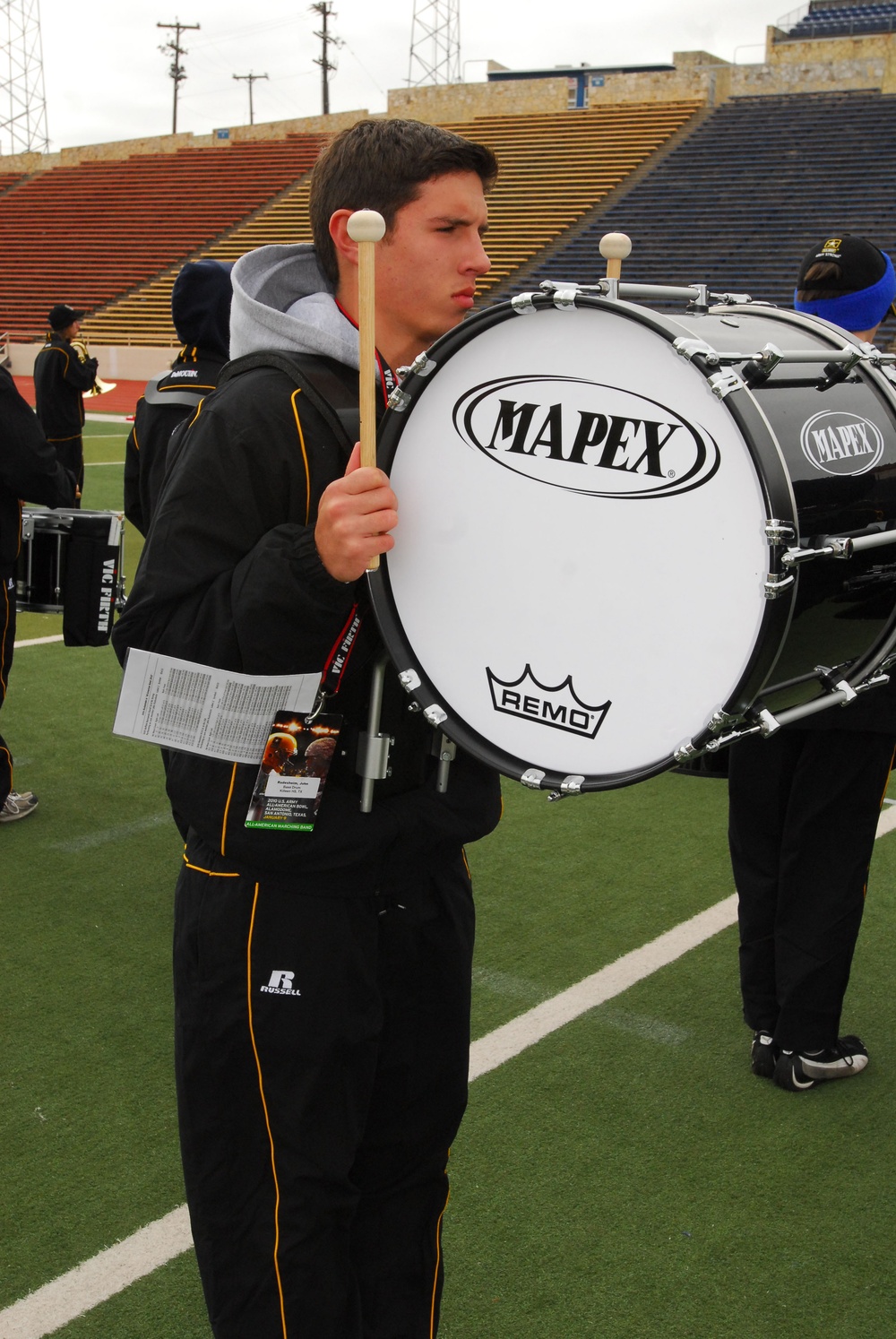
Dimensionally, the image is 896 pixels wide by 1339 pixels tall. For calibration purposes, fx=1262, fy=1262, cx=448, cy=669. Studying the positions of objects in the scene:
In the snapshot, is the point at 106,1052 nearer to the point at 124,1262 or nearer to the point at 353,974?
the point at 124,1262

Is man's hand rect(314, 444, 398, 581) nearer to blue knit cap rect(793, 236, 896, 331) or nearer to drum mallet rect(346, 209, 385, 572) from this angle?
drum mallet rect(346, 209, 385, 572)

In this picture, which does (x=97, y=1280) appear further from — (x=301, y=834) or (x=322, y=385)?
(x=322, y=385)

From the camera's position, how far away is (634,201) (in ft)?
84.7

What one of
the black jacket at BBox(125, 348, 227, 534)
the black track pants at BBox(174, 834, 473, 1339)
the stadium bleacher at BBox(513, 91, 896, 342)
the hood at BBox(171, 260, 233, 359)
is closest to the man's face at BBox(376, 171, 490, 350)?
the black track pants at BBox(174, 834, 473, 1339)

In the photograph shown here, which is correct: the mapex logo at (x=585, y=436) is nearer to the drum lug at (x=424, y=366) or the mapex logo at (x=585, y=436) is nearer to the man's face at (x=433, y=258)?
the drum lug at (x=424, y=366)

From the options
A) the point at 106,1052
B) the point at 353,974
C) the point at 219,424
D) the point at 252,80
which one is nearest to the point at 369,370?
the point at 219,424

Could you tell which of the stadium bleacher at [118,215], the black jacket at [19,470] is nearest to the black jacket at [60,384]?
the black jacket at [19,470]

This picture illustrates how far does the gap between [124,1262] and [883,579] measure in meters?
1.72

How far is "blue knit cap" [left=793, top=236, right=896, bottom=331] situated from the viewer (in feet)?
8.65

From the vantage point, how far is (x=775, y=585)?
140 cm

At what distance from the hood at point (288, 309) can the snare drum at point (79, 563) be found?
222cm

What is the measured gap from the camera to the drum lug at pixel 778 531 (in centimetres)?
140

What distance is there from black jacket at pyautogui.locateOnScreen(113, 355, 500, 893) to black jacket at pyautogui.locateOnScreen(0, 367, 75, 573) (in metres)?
2.41

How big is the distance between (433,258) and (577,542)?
43 centimetres
